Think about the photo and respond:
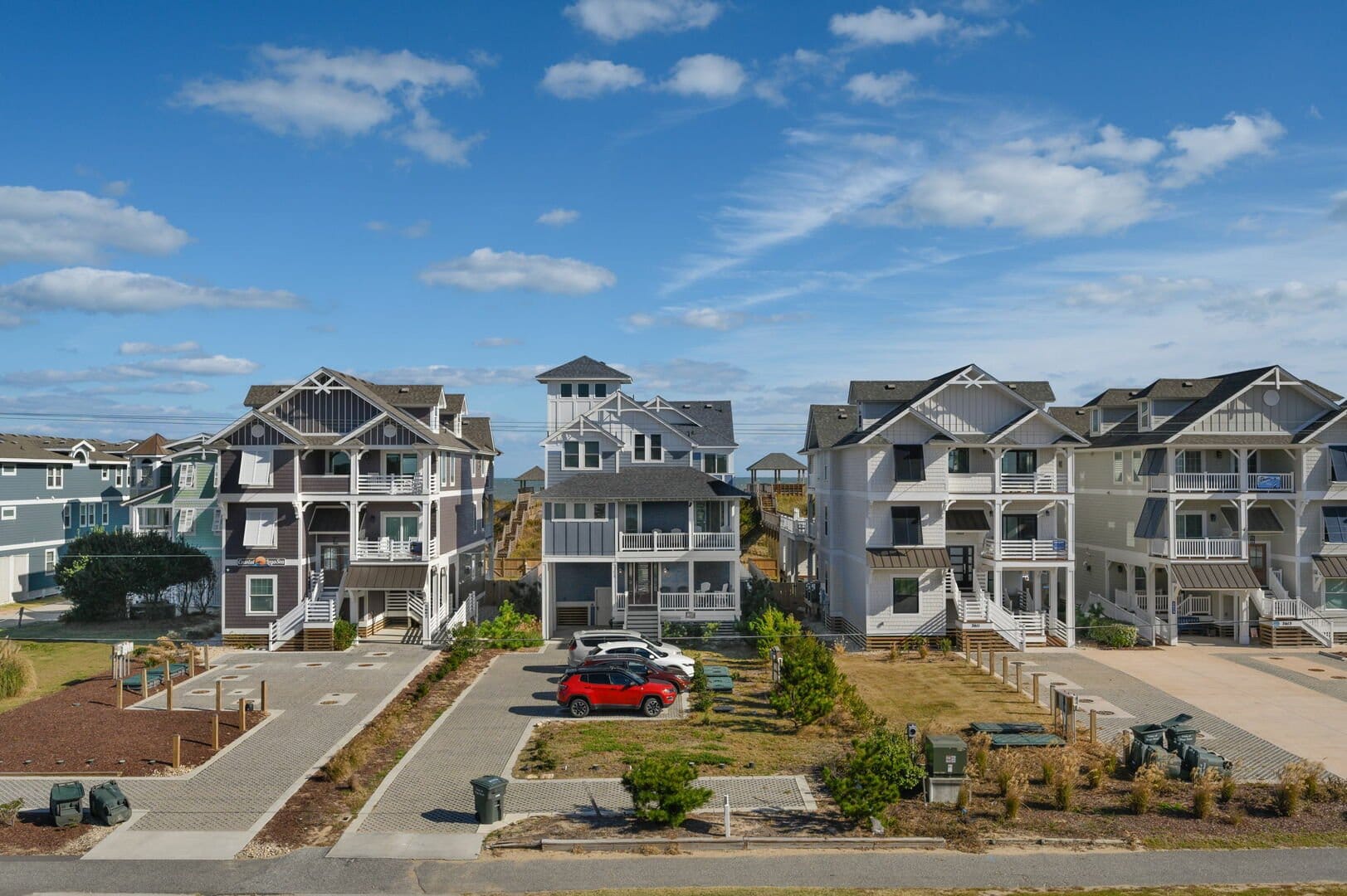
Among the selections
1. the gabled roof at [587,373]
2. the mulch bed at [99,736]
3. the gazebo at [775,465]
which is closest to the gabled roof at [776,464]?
the gazebo at [775,465]

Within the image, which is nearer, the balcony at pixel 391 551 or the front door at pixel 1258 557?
the balcony at pixel 391 551

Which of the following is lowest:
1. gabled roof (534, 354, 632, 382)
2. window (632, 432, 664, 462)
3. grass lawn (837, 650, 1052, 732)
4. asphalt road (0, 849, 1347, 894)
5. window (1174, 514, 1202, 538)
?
asphalt road (0, 849, 1347, 894)

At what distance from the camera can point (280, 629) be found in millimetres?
37125

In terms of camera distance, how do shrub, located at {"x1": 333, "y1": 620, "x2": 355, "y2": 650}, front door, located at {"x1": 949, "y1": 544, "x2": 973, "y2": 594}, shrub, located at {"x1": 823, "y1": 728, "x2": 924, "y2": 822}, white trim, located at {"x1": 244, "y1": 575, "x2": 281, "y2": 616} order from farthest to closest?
front door, located at {"x1": 949, "y1": 544, "x2": 973, "y2": 594} < white trim, located at {"x1": 244, "y1": 575, "x2": 281, "y2": 616} < shrub, located at {"x1": 333, "y1": 620, "x2": 355, "y2": 650} < shrub, located at {"x1": 823, "y1": 728, "x2": 924, "y2": 822}

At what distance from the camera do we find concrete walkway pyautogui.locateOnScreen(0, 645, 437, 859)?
58.8 feet

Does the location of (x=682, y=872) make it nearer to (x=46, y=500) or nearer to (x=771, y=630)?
(x=771, y=630)

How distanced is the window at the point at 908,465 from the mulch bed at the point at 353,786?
59.9 feet

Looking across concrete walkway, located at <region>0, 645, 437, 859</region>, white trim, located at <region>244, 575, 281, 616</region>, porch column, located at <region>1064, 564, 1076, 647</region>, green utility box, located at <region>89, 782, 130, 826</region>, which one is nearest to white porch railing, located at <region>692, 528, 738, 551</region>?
concrete walkway, located at <region>0, 645, 437, 859</region>

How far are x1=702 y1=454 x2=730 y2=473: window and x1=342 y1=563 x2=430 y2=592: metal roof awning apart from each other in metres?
13.5

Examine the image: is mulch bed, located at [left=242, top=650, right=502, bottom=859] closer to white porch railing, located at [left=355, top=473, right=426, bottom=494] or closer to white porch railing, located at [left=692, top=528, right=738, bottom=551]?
white porch railing, located at [left=355, top=473, right=426, bottom=494]

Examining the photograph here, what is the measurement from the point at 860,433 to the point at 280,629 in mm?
24327

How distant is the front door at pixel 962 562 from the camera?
3975 cm

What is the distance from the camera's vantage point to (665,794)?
17875mm

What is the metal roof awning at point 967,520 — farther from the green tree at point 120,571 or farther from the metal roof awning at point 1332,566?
the green tree at point 120,571
